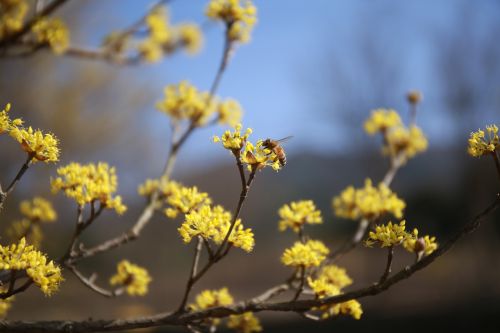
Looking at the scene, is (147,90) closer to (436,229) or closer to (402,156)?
(436,229)

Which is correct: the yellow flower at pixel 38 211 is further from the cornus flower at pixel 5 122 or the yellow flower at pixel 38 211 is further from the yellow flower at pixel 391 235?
the yellow flower at pixel 391 235

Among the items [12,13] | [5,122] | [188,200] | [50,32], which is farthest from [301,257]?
[12,13]

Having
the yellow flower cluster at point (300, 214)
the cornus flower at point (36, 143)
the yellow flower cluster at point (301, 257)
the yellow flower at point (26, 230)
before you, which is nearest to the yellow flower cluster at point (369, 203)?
the yellow flower cluster at point (300, 214)

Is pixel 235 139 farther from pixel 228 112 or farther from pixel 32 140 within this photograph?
pixel 228 112

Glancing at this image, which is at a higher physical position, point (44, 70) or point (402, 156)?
point (44, 70)

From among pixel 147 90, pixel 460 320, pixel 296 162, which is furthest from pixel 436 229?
pixel 147 90

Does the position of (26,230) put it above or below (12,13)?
below
